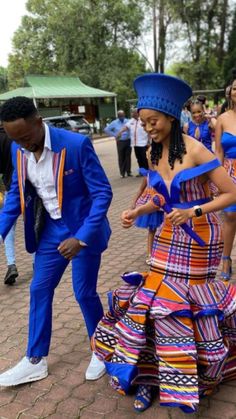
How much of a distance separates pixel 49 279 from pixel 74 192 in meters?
0.60

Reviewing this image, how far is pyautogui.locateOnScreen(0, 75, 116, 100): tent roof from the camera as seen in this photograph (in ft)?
92.0

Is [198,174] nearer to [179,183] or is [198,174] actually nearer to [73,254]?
[179,183]

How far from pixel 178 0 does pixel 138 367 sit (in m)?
40.1

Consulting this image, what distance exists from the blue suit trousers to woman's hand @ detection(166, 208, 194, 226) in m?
0.73

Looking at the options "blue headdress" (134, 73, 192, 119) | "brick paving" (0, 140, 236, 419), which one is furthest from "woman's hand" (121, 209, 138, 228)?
"brick paving" (0, 140, 236, 419)

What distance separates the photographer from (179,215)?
2309 millimetres

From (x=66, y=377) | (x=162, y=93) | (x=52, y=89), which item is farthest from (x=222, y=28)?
(x=66, y=377)

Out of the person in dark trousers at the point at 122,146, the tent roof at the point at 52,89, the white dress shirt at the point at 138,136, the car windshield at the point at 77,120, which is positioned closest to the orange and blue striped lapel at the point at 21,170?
the white dress shirt at the point at 138,136

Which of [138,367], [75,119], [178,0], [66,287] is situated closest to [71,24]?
[178,0]

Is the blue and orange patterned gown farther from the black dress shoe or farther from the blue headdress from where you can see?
the black dress shoe

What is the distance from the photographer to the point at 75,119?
1947 cm

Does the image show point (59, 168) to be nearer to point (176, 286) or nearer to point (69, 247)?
point (69, 247)

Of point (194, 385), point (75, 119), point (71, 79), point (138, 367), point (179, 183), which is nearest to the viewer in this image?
point (194, 385)

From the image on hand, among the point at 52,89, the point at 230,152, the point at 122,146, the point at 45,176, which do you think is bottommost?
the point at 122,146
